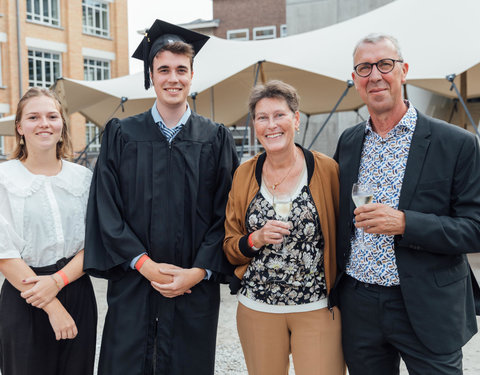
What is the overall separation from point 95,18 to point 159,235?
2637 centimetres

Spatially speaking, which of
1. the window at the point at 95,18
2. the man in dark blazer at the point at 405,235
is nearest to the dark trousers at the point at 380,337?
the man in dark blazer at the point at 405,235

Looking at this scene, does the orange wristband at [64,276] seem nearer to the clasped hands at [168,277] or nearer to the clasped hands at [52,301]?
the clasped hands at [52,301]

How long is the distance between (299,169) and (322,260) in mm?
480

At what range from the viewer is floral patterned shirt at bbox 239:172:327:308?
225 cm

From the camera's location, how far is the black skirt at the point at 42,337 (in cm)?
224

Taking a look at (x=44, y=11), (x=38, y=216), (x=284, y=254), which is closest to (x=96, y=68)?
(x=44, y=11)

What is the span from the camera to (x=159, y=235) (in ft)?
7.65

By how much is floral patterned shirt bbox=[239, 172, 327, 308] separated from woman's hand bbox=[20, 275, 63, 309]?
98 cm

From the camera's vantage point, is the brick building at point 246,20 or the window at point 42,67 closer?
the window at point 42,67

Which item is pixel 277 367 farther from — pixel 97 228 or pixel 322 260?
pixel 97 228

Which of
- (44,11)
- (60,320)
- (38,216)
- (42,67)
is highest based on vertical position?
(44,11)

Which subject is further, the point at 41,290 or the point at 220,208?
the point at 220,208

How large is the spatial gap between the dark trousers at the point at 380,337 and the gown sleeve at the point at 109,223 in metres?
1.06

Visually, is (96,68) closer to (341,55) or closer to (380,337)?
(341,55)
